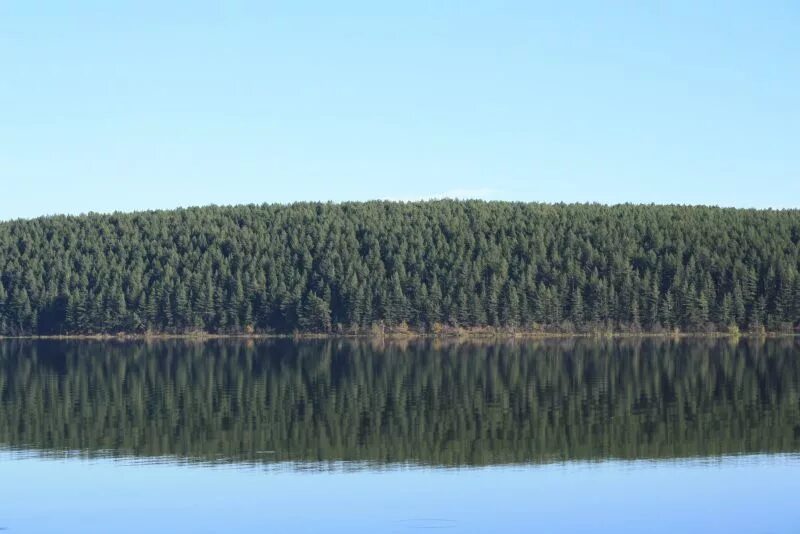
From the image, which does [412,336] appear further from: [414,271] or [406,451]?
[406,451]

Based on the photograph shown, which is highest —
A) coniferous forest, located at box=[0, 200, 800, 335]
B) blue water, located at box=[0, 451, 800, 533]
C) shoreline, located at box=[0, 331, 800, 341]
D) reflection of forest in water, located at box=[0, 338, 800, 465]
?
coniferous forest, located at box=[0, 200, 800, 335]

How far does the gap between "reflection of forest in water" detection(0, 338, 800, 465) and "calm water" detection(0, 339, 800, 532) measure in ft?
0.65

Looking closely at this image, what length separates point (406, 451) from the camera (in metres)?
45.1

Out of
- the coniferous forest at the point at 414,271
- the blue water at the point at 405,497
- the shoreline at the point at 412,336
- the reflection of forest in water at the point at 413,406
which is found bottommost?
the blue water at the point at 405,497

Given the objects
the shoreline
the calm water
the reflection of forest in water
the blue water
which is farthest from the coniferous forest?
the blue water

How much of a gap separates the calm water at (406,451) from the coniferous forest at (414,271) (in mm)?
66208

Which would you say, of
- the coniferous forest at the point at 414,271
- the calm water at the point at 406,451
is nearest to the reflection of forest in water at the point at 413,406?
the calm water at the point at 406,451

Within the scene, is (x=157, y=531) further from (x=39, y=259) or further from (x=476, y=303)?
(x=39, y=259)

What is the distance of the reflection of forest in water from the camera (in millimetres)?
46031

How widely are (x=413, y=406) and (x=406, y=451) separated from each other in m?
14.6

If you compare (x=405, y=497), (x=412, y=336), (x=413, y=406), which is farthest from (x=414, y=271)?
(x=405, y=497)

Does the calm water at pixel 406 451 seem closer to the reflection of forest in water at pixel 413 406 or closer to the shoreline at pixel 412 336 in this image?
the reflection of forest in water at pixel 413 406

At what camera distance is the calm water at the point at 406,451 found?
34625mm

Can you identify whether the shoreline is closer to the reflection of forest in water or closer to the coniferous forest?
the coniferous forest
